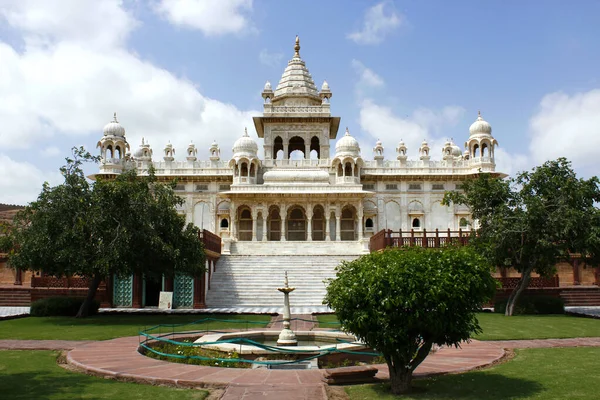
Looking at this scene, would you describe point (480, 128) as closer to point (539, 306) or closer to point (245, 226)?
point (245, 226)

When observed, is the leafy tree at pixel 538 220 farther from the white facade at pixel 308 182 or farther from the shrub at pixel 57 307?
the white facade at pixel 308 182

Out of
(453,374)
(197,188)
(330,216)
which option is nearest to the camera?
(453,374)

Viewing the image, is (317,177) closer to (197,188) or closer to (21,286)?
(197,188)

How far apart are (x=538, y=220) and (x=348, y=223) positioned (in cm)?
2217

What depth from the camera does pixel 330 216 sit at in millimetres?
38375

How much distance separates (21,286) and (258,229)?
56.2 feet

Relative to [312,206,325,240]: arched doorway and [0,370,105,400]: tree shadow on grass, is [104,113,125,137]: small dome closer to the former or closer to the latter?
[312,206,325,240]: arched doorway

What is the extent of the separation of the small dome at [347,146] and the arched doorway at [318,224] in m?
4.48

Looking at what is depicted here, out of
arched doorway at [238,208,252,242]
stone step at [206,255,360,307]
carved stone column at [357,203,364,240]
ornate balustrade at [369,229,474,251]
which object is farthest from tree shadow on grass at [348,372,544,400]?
arched doorway at [238,208,252,242]

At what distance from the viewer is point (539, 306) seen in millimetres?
20031

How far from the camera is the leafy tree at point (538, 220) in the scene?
1869cm

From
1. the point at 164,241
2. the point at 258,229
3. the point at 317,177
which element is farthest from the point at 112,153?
the point at 164,241

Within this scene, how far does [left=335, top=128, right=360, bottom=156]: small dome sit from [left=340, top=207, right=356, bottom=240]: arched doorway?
13.2 feet

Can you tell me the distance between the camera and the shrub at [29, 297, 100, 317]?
18766 millimetres
